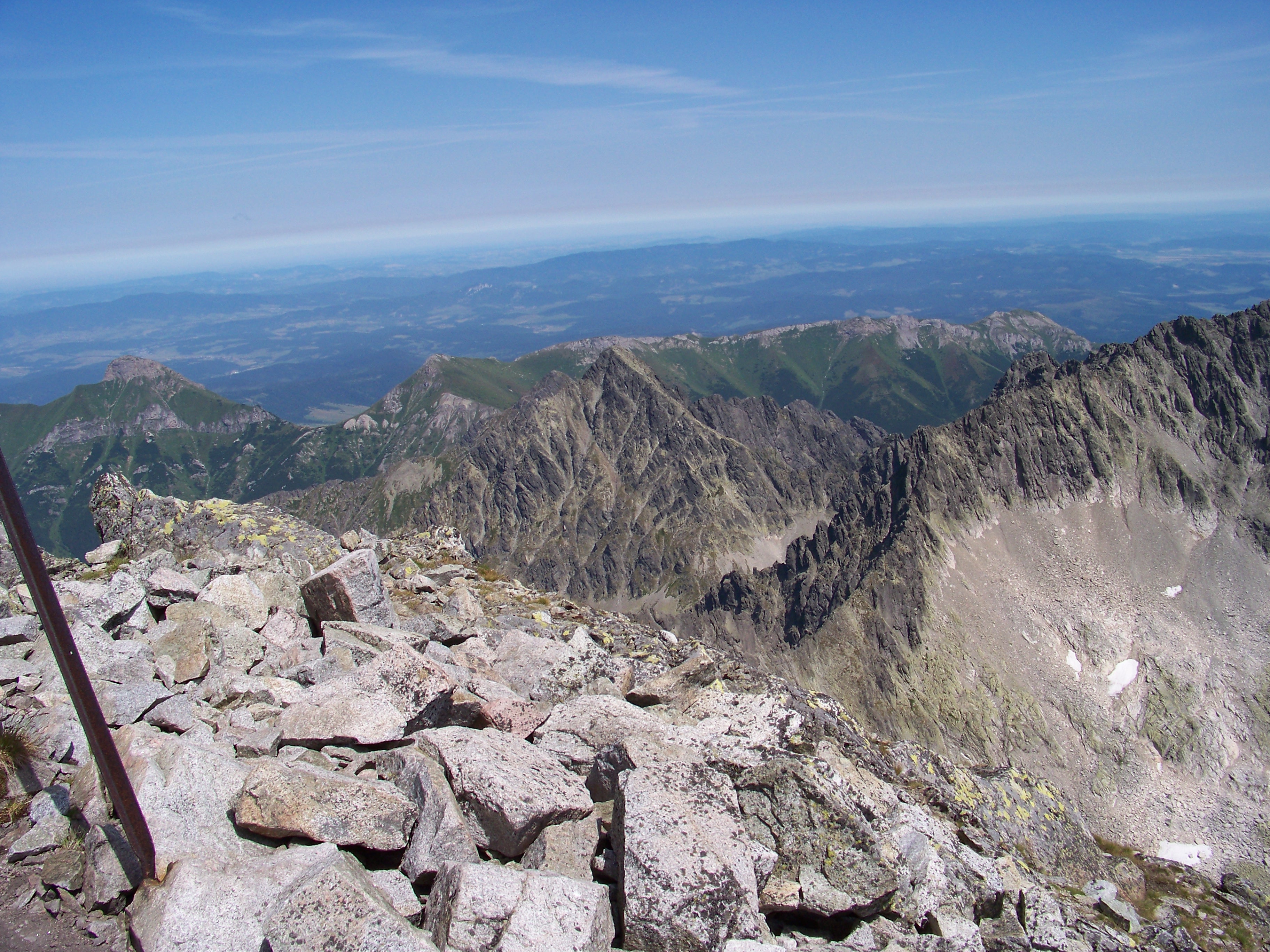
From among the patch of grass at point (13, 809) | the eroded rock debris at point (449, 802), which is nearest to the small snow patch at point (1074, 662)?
the eroded rock debris at point (449, 802)

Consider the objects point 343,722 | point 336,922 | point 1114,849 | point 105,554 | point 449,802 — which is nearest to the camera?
point 336,922

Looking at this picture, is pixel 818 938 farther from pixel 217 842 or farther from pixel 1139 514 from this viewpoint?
pixel 1139 514

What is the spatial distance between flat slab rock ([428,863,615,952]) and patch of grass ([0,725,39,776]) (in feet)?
19.1

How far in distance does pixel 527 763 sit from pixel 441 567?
16.1 m

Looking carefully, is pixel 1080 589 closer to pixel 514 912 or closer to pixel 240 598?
pixel 240 598

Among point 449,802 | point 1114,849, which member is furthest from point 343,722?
point 1114,849

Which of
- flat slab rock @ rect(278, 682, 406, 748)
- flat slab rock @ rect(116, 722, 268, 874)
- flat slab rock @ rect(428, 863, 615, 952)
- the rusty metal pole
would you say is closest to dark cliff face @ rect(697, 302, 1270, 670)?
flat slab rock @ rect(278, 682, 406, 748)

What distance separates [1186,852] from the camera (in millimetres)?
91812

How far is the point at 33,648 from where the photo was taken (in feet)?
37.9

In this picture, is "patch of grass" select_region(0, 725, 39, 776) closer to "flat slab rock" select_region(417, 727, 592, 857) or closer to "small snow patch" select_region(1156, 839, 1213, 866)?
"flat slab rock" select_region(417, 727, 592, 857)

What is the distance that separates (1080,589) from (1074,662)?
1929 cm

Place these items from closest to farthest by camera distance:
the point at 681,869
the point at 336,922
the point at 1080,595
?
the point at 336,922 < the point at 681,869 < the point at 1080,595

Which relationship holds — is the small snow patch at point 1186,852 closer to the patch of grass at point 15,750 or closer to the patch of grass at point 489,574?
the patch of grass at point 489,574

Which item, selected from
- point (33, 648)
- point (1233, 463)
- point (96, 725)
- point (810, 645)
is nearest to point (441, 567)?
point (33, 648)
